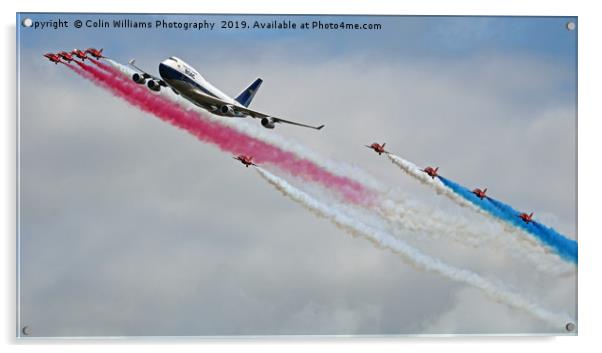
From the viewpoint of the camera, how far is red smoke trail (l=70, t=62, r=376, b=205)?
27.5m

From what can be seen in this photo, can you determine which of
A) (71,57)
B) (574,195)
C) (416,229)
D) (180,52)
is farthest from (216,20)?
(574,195)

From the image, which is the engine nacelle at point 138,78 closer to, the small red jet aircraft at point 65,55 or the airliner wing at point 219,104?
the airliner wing at point 219,104

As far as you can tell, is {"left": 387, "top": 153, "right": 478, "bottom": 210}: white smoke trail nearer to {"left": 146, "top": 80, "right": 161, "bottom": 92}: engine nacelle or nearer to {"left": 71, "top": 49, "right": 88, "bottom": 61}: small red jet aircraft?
{"left": 146, "top": 80, "right": 161, "bottom": 92}: engine nacelle

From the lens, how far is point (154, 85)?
92.6 ft

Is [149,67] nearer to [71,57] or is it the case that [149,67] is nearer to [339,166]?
[71,57]

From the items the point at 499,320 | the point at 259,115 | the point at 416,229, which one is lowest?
the point at 499,320

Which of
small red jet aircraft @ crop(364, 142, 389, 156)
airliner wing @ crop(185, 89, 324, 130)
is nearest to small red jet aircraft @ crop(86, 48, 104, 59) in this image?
airliner wing @ crop(185, 89, 324, 130)

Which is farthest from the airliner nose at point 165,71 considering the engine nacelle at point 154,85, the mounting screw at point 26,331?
the mounting screw at point 26,331

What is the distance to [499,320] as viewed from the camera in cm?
2692

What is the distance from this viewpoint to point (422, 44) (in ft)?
89.0

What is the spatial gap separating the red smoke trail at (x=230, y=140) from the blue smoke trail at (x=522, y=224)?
74.3 inches

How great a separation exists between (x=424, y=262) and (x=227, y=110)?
209 inches

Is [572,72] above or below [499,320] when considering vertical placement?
above

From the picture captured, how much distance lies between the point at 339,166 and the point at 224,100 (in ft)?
9.22
